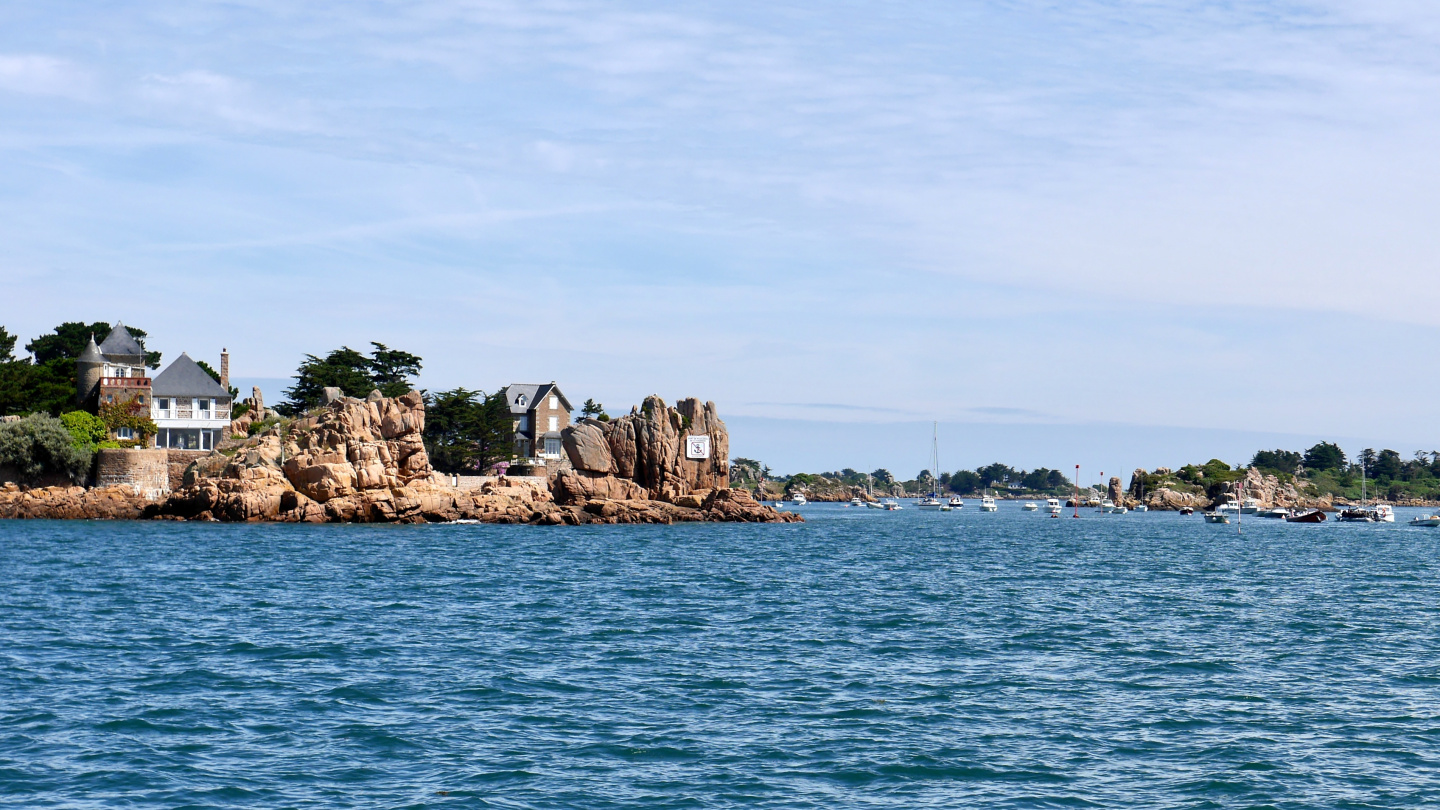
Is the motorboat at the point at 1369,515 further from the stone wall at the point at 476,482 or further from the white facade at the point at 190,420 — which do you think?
the white facade at the point at 190,420

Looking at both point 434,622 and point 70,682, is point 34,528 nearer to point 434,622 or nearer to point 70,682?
point 434,622

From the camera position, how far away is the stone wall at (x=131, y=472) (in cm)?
9681

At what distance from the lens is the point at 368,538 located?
76938 millimetres

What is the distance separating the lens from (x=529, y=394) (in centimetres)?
14738

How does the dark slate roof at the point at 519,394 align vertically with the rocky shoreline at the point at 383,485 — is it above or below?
above

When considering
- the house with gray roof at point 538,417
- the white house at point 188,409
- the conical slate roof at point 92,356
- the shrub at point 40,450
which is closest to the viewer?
the shrub at point 40,450

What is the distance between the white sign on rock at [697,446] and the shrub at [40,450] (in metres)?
52.0

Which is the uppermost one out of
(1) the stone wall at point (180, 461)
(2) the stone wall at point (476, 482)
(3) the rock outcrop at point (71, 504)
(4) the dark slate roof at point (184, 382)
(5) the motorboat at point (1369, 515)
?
(4) the dark slate roof at point (184, 382)

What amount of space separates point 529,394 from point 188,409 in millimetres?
42773

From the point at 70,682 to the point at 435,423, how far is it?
98654 millimetres

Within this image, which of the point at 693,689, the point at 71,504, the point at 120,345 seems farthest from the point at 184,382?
the point at 693,689

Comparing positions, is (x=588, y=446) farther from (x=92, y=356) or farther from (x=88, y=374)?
(x=88, y=374)

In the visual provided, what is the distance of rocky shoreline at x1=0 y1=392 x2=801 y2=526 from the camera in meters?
90.8

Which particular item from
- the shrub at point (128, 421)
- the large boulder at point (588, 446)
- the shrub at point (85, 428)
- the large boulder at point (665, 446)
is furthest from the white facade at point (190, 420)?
the large boulder at point (665, 446)
